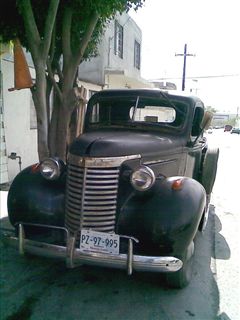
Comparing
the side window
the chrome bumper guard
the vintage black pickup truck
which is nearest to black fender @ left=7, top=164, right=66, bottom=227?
the vintage black pickup truck

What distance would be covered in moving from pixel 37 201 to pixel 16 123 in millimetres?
5128

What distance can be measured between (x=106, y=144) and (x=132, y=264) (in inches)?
41.9

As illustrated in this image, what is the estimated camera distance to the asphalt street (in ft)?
9.87

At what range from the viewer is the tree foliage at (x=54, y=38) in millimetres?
5082

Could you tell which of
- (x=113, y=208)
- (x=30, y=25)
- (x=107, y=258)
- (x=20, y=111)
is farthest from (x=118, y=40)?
(x=107, y=258)

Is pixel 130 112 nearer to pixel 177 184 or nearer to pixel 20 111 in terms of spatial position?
pixel 177 184

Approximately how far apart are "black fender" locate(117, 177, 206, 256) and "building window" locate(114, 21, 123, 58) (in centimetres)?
1242

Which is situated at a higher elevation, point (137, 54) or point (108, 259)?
point (137, 54)

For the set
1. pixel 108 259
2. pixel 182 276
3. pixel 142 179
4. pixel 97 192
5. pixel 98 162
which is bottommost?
pixel 182 276

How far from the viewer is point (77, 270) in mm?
3779

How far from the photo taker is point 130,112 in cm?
458

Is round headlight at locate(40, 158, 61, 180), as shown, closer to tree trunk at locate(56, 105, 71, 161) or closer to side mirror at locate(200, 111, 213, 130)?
side mirror at locate(200, 111, 213, 130)

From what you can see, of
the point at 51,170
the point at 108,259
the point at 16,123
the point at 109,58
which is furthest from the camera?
the point at 109,58

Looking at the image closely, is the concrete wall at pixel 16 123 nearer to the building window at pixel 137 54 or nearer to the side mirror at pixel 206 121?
the side mirror at pixel 206 121
